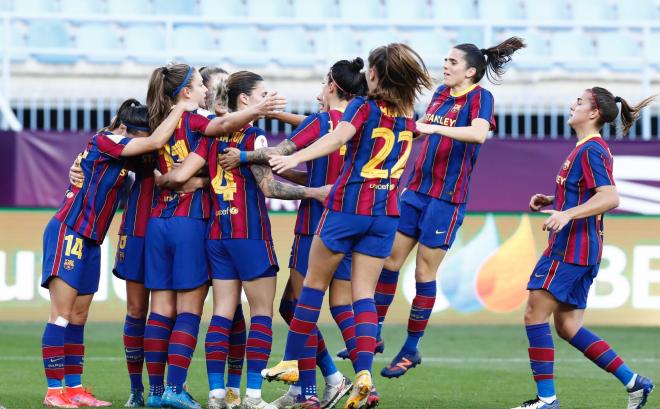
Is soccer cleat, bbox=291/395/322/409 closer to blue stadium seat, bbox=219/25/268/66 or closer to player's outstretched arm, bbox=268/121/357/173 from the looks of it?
player's outstretched arm, bbox=268/121/357/173

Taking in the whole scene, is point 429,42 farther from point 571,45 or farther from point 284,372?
point 284,372

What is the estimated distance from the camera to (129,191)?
7383mm

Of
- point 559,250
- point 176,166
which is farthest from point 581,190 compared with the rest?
point 176,166

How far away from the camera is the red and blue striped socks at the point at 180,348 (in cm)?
678

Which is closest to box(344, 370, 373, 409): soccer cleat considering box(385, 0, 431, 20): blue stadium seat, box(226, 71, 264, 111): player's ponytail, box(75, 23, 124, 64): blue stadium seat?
box(226, 71, 264, 111): player's ponytail

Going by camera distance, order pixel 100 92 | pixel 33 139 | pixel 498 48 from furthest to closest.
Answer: pixel 100 92 < pixel 33 139 < pixel 498 48

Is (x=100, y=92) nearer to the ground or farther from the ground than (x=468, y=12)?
nearer to the ground

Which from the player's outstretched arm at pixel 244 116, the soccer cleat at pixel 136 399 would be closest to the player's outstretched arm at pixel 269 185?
the player's outstretched arm at pixel 244 116

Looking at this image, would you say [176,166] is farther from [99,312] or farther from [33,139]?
[33,139]

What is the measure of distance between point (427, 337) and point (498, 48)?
469 centimetres

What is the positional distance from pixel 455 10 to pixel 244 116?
1133 cm

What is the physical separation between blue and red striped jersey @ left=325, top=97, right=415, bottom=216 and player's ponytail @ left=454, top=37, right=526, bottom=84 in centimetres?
121

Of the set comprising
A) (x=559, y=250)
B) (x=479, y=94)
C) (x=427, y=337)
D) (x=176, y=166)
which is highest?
(x=479, y=94)

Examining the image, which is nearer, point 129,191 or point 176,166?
point 176,166
